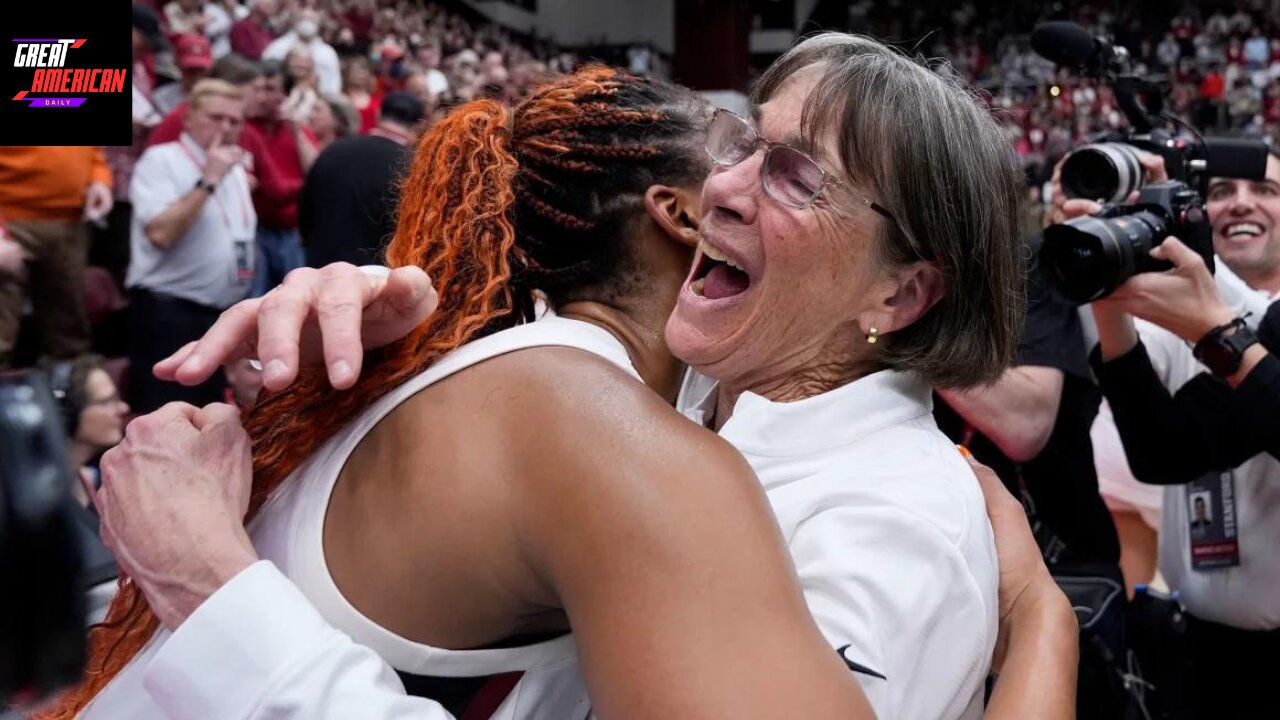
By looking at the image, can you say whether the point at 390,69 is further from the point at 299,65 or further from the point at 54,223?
the point at 54,223

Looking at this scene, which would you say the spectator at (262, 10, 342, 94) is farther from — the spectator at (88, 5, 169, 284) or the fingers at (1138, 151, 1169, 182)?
the fingers at (1138, 151, 1169, 182)

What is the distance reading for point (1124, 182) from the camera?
2.19 metres

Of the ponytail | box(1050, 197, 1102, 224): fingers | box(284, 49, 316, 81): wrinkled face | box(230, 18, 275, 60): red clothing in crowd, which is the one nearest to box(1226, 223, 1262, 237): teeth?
box(1050, 197, 1102, 224): fingers

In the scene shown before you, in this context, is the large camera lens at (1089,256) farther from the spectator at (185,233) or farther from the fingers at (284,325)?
the spectator at (185,233)

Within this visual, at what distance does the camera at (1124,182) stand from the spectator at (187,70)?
3.35 m

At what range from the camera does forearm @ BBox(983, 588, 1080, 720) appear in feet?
4.12

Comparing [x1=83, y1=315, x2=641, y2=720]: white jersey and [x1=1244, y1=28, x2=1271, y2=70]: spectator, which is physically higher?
[x1=83, y1=315, x2=641, y2=720]: white jersey

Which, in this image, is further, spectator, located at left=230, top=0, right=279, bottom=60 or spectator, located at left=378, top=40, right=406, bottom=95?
spectator, located at left=378, top=40, right=406, bottom=95

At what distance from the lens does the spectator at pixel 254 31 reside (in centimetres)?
736

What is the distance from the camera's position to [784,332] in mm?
1507

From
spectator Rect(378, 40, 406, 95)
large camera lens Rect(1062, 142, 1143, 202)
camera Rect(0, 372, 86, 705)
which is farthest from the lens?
spectator Rect(378, 40, 406, 95)

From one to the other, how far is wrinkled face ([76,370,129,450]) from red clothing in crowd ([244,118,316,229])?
210 centimetres

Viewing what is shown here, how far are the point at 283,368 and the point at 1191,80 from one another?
2398 centimetres

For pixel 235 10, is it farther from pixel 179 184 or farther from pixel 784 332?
pixel 784 332
